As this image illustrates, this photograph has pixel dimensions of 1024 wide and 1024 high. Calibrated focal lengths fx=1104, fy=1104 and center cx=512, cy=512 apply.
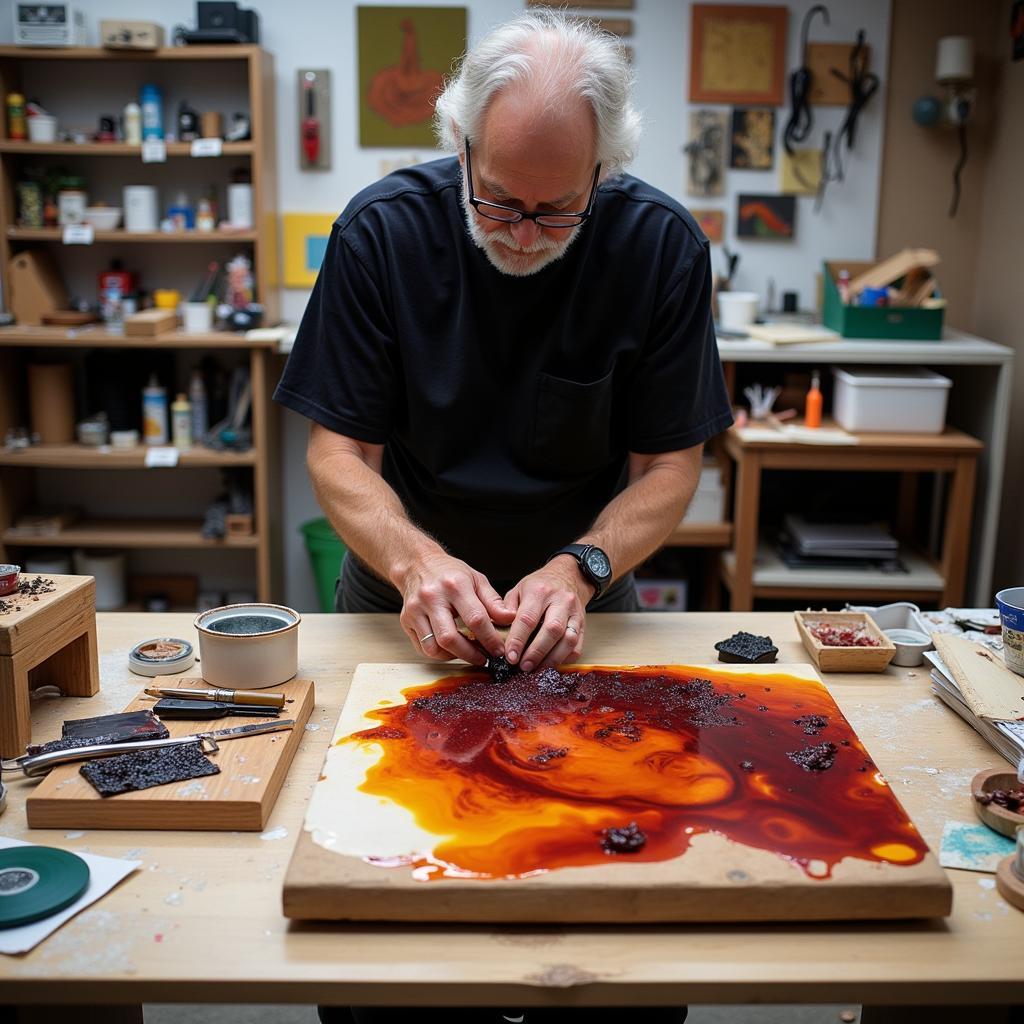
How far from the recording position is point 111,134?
3.61m

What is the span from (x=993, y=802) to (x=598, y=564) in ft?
2.02

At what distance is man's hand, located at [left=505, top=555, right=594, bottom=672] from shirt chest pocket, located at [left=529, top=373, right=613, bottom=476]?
1.10ft

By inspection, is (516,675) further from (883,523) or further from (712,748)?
(883,523)

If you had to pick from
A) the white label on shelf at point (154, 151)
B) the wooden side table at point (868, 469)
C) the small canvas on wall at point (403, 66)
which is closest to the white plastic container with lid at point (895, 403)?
the wooden side table at point (868, 469)

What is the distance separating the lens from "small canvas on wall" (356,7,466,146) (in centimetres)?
366

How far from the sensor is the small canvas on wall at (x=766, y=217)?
379 cm

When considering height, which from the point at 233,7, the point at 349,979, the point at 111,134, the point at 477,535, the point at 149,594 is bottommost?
the point at 149,594

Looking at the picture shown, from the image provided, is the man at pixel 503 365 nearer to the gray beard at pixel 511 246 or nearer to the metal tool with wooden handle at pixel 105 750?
the gray beard at pixel 511 246

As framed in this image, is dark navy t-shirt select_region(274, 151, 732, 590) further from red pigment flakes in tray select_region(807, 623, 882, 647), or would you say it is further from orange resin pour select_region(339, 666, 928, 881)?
orange resin pour select_region(339, 666, 928, 881)

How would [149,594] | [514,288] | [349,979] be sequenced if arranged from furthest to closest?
[149,594]
[514,288]
[349,979]

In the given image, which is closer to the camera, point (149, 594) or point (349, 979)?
point (349, 979)

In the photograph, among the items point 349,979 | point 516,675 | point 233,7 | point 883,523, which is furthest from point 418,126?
point 349,979

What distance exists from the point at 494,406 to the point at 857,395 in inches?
70.8

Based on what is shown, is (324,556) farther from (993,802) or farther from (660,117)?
(993,802)
